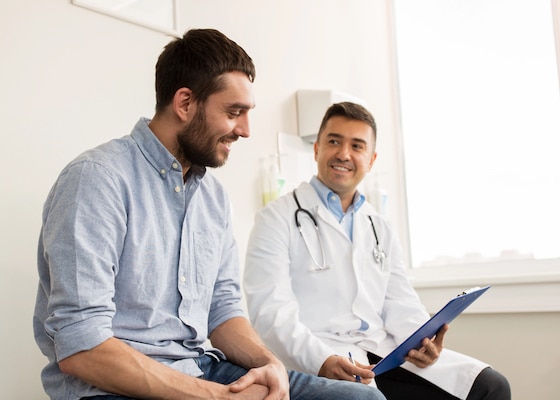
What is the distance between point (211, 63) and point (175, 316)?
57 cm

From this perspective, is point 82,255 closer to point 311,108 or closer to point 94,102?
point 94,102

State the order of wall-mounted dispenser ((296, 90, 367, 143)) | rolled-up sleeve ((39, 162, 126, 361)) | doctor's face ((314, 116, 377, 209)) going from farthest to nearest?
wall-mounted dispenser ((296, 90, 367, 143)), doctor's face ((314, 116, 377, 209)), rolled-up sleeve ((39, 162, 126, 361))

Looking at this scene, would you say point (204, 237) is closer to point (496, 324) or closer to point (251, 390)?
point (251, 390)

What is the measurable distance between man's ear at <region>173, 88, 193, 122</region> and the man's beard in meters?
0.02

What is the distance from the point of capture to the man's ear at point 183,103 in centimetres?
138

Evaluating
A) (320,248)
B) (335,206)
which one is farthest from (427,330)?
(335,206)

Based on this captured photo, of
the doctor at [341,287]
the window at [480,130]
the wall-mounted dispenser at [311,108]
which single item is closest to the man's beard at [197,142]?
the doctor at [341,287]

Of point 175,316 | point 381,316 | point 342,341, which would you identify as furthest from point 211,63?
point 381,316

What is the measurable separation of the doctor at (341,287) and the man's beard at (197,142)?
56cm

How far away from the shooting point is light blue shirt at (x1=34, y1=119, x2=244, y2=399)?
43.1 inches

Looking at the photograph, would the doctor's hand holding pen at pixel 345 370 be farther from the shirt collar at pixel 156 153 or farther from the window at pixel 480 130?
the window at pixel 480 130

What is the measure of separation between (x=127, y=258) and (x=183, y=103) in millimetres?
388

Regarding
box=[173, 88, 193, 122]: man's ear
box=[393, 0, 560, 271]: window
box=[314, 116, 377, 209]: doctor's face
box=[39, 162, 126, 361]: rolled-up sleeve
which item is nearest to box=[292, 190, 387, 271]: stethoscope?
box=[314, 116, 377, 209]: doctor's face

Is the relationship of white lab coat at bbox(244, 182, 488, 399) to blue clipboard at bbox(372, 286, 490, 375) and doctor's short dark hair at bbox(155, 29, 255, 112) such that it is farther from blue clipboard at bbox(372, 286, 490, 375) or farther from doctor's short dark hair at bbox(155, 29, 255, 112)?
doctor's short dark hair at bbox(155, 29, 255, 112)
